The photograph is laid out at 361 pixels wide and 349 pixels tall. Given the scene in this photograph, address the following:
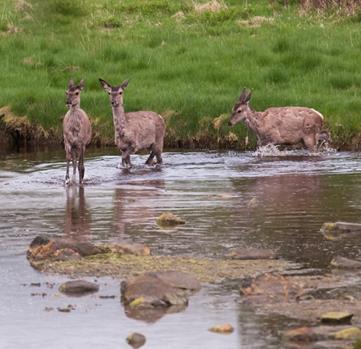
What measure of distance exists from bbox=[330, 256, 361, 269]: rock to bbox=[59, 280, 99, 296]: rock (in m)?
2.35

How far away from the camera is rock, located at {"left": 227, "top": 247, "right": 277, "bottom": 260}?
43.6ft

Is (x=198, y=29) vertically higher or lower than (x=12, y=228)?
higher

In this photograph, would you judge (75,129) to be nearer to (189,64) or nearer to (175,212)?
(175,212)

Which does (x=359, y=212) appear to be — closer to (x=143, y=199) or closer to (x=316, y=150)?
(x=143, y=199)

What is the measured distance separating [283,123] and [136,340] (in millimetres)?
13473

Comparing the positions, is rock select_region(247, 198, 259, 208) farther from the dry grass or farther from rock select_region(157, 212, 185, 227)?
the dry grass

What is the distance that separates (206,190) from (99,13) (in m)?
15.3

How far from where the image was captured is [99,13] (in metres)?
33.4

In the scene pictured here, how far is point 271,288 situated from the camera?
38.5 ft

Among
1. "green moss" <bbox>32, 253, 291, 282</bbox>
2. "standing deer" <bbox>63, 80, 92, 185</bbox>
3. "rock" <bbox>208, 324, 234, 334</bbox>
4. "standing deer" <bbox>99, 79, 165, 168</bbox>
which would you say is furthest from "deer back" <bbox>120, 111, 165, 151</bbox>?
"rock" <bbox>208, 324, 234, 334</bbox>

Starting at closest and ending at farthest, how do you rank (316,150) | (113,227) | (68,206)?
(113,227)
(68,206)
(316,150)

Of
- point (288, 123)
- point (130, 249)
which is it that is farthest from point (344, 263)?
point (288, 123)

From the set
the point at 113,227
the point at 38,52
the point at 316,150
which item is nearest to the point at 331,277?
the point at 113,227

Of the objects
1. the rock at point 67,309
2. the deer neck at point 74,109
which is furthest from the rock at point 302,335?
the deer neck at point 74,109
